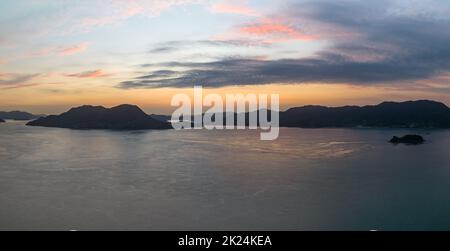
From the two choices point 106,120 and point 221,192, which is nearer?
point 221,192

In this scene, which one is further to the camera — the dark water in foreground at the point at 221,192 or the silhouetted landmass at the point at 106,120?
the silhouetted landmass at the point at 106,120

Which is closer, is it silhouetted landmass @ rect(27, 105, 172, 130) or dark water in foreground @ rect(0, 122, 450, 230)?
dark water in foreground @ rect(0, 122, 450, 230)

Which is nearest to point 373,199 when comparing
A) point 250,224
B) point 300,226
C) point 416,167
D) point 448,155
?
point 300,226

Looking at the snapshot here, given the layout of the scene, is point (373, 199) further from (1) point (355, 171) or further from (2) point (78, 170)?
(2) point (78, 170)

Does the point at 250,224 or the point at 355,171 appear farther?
the point at 355,171
